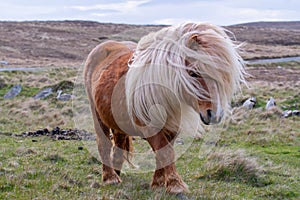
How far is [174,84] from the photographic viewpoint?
4941 millimetres

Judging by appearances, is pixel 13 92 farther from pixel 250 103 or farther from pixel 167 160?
pixel 167 160

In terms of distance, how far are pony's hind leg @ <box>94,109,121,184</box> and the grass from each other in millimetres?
141

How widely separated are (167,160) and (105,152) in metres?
1.77

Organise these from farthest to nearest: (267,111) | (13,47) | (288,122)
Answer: (13,47) → (267,111) → (288,122)

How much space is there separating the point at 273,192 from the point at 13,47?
56.5m

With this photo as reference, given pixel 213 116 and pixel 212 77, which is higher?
pixel 212 77

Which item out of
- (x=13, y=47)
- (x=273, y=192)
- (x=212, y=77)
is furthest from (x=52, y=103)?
(x=13, y=47)

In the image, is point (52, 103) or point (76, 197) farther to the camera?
point (52, 103)

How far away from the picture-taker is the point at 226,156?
7.98 meters

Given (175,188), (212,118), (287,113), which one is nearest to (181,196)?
(175,188)

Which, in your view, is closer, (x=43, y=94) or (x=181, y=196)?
(x=181, y=196)

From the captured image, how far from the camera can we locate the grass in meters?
5.90

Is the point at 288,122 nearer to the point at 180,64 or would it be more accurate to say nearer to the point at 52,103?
the point at 52,103

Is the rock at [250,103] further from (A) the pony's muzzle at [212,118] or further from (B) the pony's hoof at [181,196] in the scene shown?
(A) the pony's muzzle at [212,118]
